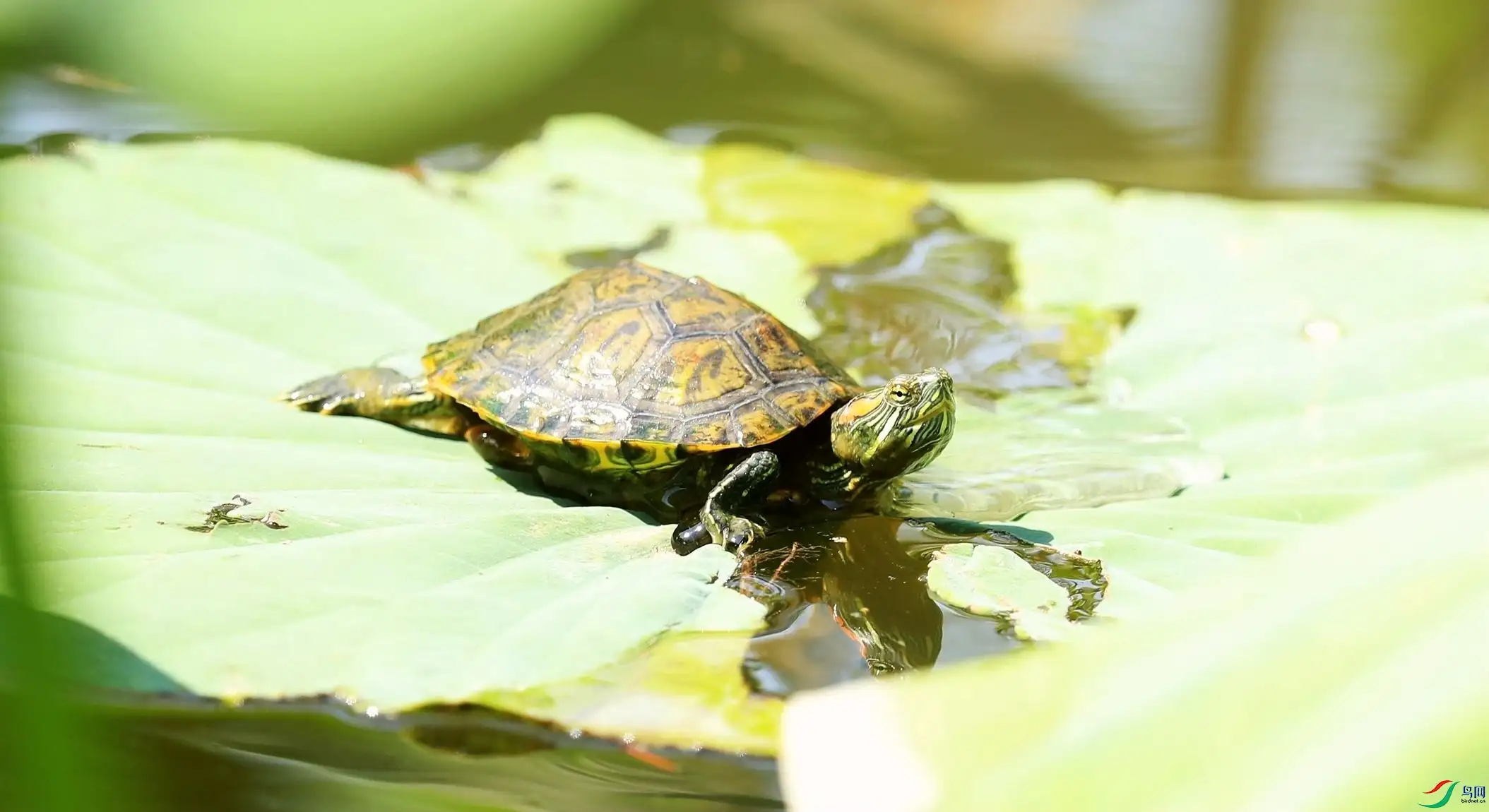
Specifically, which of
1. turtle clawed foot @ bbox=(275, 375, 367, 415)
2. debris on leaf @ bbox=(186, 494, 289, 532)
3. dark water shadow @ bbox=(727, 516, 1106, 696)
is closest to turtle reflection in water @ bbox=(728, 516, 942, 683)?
dark water shadow @ bbox=(727, 516, 1106, 696)

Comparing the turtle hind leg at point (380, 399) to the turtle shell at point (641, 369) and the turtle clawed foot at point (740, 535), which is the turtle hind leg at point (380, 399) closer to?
the turtle shell at point (641, 369)

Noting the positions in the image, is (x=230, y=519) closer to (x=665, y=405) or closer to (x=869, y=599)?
(x=665, y=405)

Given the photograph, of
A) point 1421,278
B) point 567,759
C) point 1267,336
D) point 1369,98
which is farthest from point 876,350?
point 1369,98

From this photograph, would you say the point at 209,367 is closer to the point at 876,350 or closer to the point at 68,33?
the point at 876,350

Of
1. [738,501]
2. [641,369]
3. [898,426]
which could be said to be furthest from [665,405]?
[898,426]

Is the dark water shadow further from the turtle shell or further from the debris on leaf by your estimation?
the debris on leaf

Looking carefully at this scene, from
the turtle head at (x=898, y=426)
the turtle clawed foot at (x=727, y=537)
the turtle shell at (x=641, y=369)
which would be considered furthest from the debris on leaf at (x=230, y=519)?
the turtle head at (x=898, y=426)

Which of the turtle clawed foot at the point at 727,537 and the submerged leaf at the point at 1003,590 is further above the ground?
the turtle clawed foot at the point at 727,537
